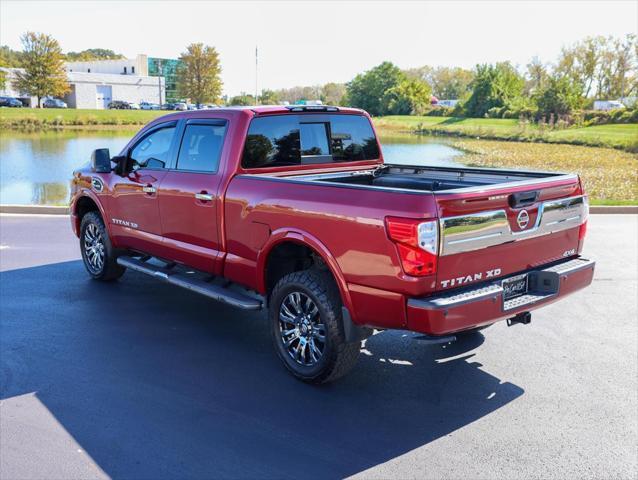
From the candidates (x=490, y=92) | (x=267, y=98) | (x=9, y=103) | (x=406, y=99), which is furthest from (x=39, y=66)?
(x=490, y=92)

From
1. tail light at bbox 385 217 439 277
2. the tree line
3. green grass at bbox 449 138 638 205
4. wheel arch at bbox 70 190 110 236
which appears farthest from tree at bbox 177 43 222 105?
tail light at bbox 385 217 439 277

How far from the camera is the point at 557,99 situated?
2381 inches

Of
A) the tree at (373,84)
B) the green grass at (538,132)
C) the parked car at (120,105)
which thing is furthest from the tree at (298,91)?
→ the green grass at (538,132)

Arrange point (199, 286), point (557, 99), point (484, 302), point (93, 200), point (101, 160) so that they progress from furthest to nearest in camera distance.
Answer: point (557, 99) < point (93, 200) < point (101, 160) < point (199, 286) < point (484, 302)

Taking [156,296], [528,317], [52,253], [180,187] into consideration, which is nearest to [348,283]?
[528,317]

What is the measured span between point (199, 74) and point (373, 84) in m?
25.6

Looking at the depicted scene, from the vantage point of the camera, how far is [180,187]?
19.2 ft

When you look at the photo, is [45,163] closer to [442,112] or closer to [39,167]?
[39,167]

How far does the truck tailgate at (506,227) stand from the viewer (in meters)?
3.95

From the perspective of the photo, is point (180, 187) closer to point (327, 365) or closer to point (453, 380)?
point (327, 365)

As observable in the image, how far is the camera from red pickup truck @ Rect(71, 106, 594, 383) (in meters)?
3.98

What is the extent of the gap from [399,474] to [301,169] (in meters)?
3.05

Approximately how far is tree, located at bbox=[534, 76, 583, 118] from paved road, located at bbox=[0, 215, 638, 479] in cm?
5874

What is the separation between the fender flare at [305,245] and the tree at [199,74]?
90862 millimetres
